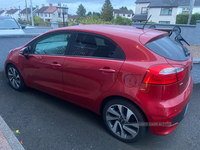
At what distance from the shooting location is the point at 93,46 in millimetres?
2695

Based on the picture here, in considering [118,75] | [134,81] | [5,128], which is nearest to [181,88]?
[134,81]

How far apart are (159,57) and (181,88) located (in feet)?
1.78

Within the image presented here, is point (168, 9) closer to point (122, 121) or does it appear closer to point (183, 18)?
point (183, 18)

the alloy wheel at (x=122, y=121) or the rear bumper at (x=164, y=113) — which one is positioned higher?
the rear bumper at (x=164, y=113)

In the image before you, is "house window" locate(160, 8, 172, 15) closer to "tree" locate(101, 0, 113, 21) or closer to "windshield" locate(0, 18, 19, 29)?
"tree" locate(101, 0, 113, 21)

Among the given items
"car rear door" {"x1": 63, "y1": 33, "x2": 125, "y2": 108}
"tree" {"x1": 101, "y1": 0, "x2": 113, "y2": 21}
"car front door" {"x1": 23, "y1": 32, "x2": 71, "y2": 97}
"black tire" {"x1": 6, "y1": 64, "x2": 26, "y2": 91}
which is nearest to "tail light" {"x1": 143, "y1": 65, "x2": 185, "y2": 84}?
"car rear door" {"x1": 63, "y1": 33, "x2": 125, "y2": 108}

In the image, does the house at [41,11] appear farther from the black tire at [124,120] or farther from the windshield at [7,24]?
the black tire at [124,120]

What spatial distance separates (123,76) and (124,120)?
68cm

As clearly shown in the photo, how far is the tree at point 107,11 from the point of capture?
58506 millimetres

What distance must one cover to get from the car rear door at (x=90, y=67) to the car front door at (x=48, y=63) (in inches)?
7.5

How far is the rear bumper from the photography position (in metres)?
2.11

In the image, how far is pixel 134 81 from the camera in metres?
2.18

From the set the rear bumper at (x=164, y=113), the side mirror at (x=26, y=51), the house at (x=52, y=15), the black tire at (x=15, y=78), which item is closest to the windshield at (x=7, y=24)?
the black tire at (x=15, y=78)

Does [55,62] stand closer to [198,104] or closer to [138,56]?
[138,56]
